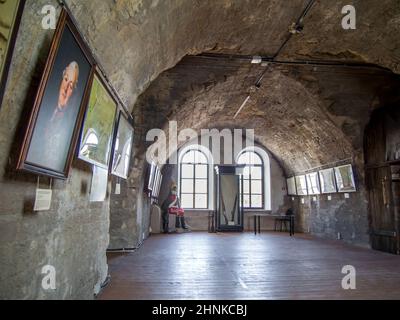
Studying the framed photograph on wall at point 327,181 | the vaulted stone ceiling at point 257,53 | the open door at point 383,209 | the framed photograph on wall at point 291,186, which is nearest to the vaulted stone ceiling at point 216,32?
the vaulted stone ceiling at point 257,53

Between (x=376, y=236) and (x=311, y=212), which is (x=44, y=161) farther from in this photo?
(x=311, y=212)

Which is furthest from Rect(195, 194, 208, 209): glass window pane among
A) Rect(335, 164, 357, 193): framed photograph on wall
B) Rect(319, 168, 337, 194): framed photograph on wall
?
Rect(335, 164, 357, 193): framed photograph on wall

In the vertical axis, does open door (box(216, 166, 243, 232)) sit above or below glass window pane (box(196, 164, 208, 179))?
below

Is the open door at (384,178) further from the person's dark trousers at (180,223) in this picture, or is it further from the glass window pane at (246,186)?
the person's dark trousers at (180,223)

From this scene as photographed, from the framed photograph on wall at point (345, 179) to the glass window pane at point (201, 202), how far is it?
15.9 feet

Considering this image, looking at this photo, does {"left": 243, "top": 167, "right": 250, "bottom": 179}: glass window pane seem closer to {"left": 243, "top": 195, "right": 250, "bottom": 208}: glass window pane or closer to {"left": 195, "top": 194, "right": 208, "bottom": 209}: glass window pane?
{"left": 243, "top": 195, "right": 250, "bottom": 208}: glass window pane

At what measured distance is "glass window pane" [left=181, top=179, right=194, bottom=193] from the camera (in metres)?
10.8

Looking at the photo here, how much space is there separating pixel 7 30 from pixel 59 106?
22.0 inches

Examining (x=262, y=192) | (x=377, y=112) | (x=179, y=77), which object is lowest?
(x=262, y=192)

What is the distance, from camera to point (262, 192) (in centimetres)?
1120

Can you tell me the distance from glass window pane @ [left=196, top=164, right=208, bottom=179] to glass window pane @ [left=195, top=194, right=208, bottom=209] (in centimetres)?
72

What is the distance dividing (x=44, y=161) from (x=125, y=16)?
1506 millimetres

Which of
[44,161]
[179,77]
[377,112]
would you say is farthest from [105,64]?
[377,112]

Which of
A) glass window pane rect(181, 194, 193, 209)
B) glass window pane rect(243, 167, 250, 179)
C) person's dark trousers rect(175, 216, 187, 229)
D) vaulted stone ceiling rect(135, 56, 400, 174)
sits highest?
vaulted stone ceiling rect(135, 56, 400, 174)
